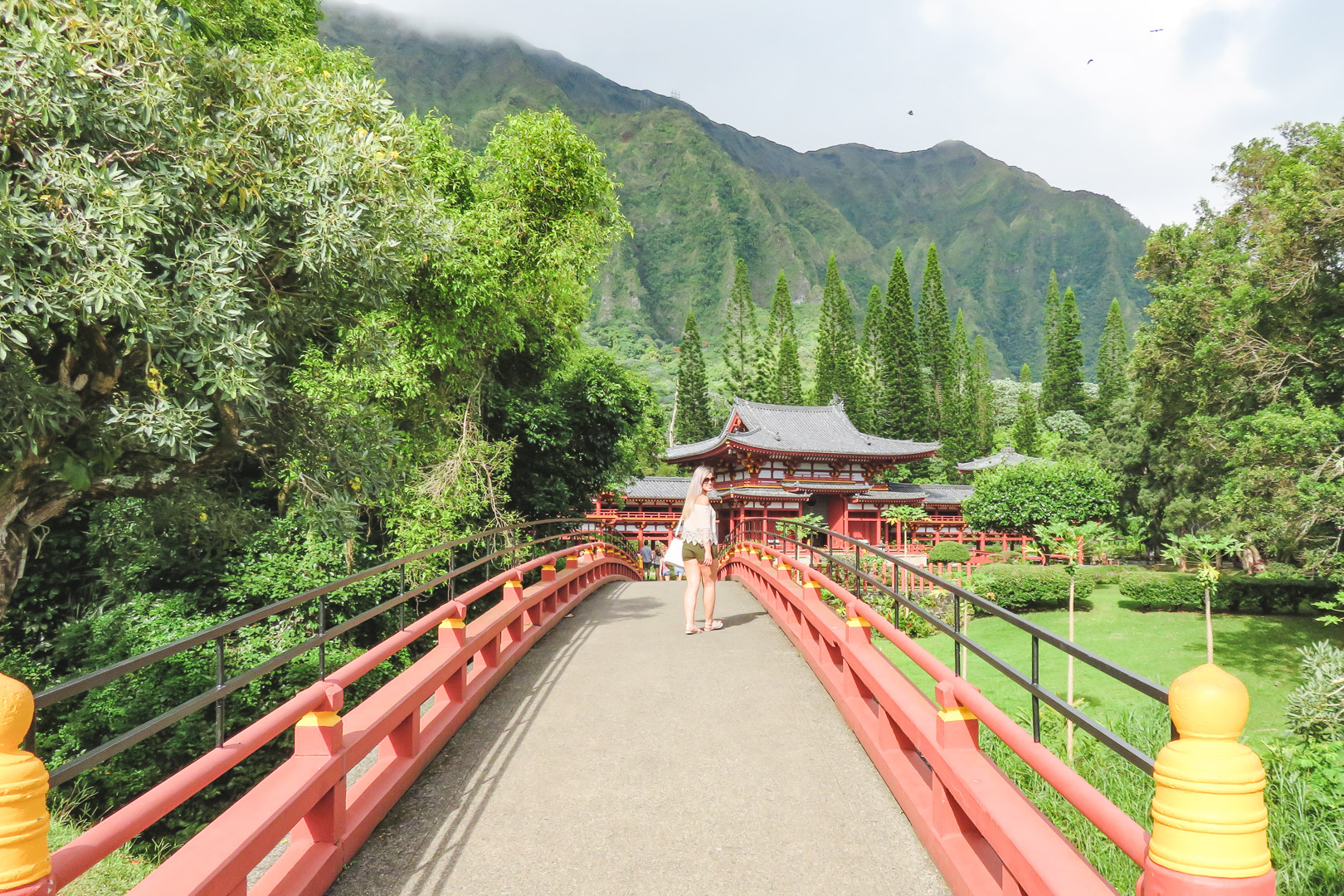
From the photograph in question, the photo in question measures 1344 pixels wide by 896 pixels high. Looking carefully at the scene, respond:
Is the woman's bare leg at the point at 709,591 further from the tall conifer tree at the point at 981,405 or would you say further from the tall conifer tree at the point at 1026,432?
the tall conifer tree at the point at 1026,432

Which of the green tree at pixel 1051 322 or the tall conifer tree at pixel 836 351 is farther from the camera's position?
the green tree at pixel 1051 322

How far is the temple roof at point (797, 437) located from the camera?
3456cm

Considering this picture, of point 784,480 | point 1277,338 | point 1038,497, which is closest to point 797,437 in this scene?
point 784,480

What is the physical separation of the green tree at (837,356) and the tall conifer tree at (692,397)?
8.70 metres

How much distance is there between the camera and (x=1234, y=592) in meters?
21.7

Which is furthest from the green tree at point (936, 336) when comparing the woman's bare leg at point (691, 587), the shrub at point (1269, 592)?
the woman's bare leg at point (691, 587)

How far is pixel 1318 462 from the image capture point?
473 inches

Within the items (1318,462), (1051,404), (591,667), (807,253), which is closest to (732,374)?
(1051,404)

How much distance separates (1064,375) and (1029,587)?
48.5 metres

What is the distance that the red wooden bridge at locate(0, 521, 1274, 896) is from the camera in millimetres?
1593

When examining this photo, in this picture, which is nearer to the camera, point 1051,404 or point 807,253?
point 1051,404

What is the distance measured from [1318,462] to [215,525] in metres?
15.8

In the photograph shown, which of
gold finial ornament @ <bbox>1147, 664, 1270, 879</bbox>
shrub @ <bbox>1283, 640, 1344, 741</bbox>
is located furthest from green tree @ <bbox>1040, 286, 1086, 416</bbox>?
gold finial ornament @ <bbox>1147, 664, 1270, 879</bbox>

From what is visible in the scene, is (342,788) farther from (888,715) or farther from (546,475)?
(546,475)
